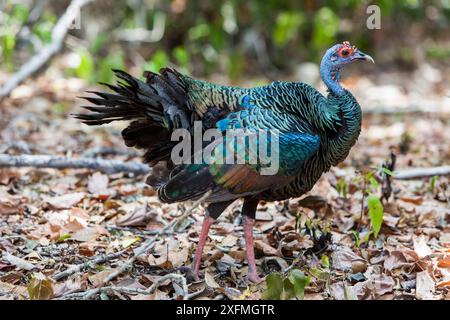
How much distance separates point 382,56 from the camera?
1121cm

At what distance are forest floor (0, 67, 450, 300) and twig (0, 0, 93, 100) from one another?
0.54 m

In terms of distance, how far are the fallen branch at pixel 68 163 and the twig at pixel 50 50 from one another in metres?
1.77

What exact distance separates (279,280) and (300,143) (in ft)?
3.00

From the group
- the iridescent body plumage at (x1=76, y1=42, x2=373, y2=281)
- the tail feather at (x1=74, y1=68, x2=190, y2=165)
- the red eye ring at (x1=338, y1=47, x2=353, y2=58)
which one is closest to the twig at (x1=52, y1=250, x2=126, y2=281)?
the iridescent body plumage at (x1=76, y1=42, x2=373, y2=281)

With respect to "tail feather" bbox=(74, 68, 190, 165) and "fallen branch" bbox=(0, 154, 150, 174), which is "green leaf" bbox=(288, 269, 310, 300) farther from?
"fallen branch" bbox=(0, 154, 150, 174)

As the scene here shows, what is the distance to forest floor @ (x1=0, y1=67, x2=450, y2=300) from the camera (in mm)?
4344

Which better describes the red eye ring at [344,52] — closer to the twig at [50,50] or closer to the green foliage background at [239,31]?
the twig at [50,50]

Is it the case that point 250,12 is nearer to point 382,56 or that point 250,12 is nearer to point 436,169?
point 382,56

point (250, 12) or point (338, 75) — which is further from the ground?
point (250, 12)

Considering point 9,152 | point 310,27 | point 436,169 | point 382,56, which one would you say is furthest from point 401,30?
point 9,152

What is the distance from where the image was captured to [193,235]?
209 inches

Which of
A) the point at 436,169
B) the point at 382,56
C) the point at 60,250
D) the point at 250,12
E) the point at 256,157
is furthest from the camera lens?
the point at 382,56

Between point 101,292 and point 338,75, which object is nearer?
point 101,292

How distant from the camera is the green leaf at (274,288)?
13.3 ft
